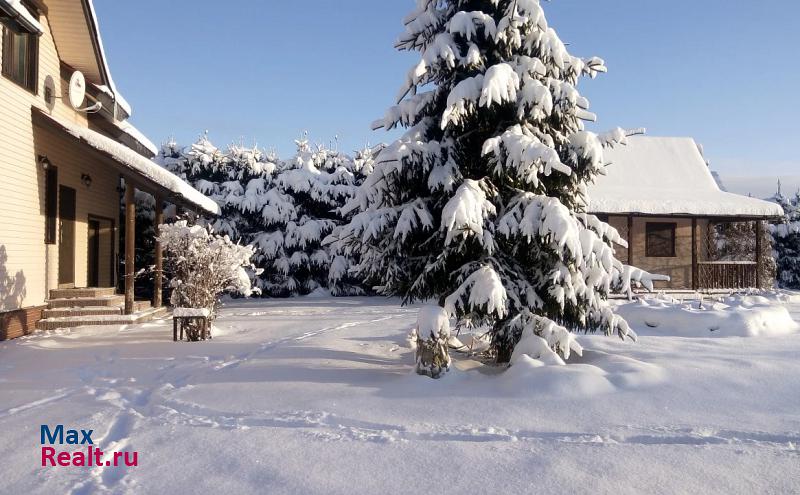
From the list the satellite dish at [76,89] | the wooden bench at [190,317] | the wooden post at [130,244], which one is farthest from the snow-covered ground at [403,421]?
the satellite dish at [76,89]

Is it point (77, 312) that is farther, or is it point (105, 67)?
point (105, 67)

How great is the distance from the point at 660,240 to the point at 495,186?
14824mm

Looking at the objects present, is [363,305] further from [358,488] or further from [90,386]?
[358,488]

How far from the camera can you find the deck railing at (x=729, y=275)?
1845 cm

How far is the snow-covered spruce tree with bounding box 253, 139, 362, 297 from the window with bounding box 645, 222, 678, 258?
33.6 feet

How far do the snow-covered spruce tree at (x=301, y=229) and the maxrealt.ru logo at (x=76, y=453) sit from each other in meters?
14.8

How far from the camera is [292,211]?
20.0m

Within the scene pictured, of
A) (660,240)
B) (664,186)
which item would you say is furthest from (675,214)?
(664,186)

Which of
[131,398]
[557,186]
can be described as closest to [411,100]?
[557,186]

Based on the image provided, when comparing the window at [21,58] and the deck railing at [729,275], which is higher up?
the window at [21,58]

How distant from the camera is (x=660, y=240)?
19688mm

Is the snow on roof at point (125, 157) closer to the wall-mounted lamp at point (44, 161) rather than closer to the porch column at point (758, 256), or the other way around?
the wall-mounted lamp at point (44, 161)

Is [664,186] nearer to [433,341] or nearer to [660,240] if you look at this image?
[660,240]

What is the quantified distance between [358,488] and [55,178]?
36.5 feet
